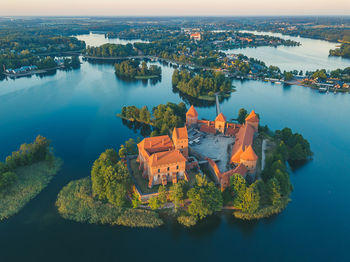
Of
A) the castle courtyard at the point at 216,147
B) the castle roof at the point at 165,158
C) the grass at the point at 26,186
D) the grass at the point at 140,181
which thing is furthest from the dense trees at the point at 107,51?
the castle roof at the point at 165,158

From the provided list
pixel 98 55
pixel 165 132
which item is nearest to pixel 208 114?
pixel 165 132

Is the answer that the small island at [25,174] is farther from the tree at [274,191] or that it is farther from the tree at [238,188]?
the tree at [274,191]

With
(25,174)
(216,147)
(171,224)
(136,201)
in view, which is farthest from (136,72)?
(171,224)

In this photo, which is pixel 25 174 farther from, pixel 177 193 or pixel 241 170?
pixel 241 170

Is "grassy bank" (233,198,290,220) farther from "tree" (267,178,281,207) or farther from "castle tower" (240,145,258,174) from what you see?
"castle tower" (240,145,258,174)

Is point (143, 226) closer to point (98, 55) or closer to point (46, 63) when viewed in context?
point (46, 63)

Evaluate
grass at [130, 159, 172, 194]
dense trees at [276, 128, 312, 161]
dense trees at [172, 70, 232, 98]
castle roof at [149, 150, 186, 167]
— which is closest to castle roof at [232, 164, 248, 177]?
castle roof at [149, 150, 186, 167]
